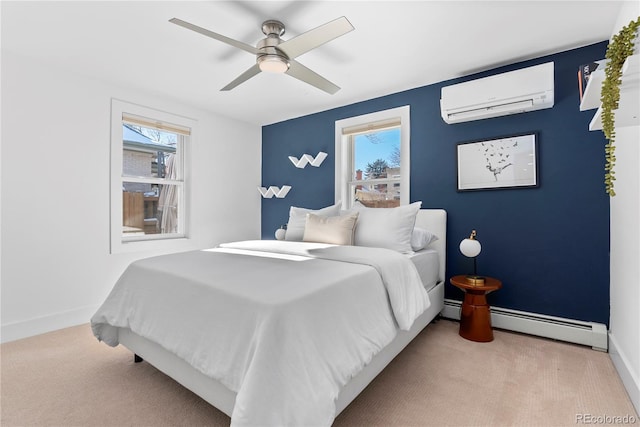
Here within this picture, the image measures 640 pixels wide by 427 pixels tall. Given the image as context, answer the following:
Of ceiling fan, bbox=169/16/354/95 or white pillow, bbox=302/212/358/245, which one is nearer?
ceiling fan, bbox=169/16/354/95

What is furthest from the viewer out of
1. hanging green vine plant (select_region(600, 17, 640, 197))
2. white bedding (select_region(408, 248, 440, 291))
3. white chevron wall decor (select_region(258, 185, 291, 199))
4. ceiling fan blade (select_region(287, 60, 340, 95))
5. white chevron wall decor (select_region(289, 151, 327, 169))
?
white chevron wall decor (select_region(258, 185, 291, 199))

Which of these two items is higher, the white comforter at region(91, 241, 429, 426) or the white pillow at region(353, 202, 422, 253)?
the white pillow at region(353, 202, 422, 253)

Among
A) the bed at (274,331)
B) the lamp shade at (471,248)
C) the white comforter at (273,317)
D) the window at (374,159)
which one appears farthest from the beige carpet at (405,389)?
the window at (374,159)

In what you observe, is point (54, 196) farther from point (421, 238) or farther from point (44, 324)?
point (421, 238)

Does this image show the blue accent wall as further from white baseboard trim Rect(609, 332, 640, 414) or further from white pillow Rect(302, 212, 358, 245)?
white pillow Rect(302, 212, 358, 245)

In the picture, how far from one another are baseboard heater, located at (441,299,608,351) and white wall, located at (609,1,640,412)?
9 cm

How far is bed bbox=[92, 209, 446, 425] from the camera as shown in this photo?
1093 mm

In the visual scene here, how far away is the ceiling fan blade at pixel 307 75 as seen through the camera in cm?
214

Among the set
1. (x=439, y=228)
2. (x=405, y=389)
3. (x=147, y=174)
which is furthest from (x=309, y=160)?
(x=405, y=389)

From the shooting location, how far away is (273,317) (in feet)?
3.81

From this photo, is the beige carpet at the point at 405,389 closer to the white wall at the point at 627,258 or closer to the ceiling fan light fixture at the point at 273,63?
the white wall at the point at 627,258

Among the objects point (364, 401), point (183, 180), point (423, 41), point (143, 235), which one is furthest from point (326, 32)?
point (143, 235)

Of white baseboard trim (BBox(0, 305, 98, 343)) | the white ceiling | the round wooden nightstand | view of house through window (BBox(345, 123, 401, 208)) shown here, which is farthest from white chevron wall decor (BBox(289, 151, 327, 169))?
white baseboard trim (BBox(0, 305, 98, 343))

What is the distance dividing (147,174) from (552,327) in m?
4.25
